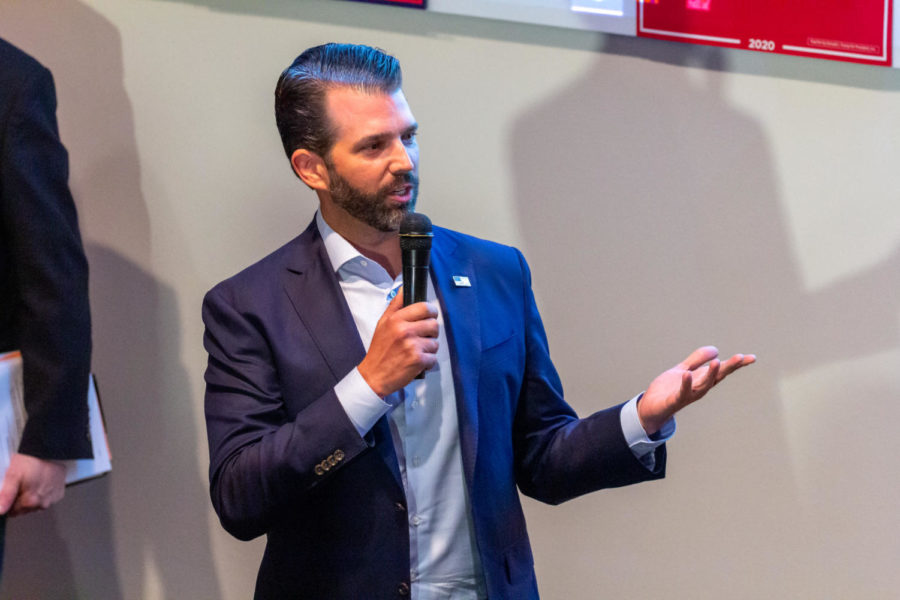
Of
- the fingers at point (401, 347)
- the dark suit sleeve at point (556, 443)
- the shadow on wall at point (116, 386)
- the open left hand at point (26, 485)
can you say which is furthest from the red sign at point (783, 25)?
the open left hand at point (26, 485)

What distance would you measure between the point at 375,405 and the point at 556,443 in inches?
16.6

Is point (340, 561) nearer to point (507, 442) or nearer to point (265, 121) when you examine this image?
point (507, 442)

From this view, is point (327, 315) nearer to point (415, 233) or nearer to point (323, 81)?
point (415, 233)

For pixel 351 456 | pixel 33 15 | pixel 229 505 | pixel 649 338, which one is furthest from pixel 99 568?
pixel 649 338

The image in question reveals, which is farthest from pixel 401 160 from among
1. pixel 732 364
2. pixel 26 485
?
pixel 26 485

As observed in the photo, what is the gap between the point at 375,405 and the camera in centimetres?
141

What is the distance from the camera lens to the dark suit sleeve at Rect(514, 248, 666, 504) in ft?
5.23

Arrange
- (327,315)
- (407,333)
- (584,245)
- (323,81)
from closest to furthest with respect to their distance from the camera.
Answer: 1. (407,333)
2. (327,315)
3. (323,81)
4. (584,245)

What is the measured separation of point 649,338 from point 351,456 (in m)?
1.49

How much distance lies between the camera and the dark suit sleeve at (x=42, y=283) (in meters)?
1.69

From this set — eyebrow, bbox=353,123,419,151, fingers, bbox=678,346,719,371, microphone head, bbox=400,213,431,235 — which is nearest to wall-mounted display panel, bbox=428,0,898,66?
eyebrow, bbox=353,123,419,151

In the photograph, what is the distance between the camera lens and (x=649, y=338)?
8.84 ft

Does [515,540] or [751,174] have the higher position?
[751,174]

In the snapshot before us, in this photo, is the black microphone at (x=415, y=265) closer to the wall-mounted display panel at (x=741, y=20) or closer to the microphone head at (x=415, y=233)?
the microphone head at (x=415, y=233)
